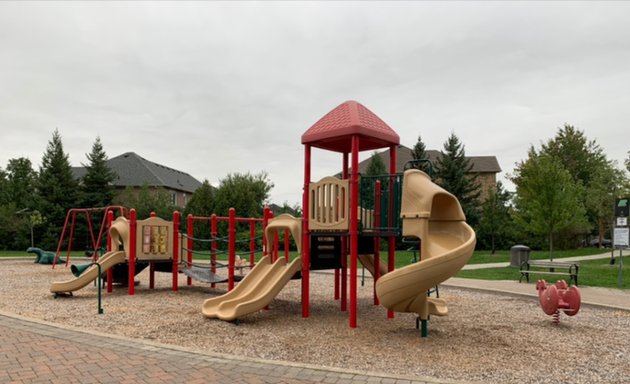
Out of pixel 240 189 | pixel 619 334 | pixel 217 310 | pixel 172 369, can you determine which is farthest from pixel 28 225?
pixel 619 334

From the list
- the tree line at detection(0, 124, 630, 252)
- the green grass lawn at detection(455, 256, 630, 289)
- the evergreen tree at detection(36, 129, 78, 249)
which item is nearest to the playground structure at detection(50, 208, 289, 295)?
the green grass lawn at detection(455, 256, 630, 289)

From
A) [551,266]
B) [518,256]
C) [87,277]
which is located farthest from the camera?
[518,256]

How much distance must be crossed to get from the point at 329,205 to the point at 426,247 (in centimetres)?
224

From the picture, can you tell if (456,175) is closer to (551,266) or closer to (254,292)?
(551,266)

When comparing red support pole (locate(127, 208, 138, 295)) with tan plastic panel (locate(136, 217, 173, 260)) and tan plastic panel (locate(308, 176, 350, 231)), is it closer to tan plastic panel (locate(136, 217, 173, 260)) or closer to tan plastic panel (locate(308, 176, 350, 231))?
tan plastic panel (locate(136, 217, 173, 260))

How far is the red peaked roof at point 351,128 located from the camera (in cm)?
818

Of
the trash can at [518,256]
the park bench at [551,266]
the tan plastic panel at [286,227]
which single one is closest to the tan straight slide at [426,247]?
the tan plastic panel at [286,227]

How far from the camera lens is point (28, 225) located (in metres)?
33.5

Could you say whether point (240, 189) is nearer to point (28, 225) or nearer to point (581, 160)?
point (28, 225)

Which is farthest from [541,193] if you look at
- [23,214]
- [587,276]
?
[23,214]

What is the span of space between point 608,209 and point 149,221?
40.1 metres

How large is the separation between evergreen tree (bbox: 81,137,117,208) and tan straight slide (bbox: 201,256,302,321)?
32.3 meters

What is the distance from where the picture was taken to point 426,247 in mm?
6926

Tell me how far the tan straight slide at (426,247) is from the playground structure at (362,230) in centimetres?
1
